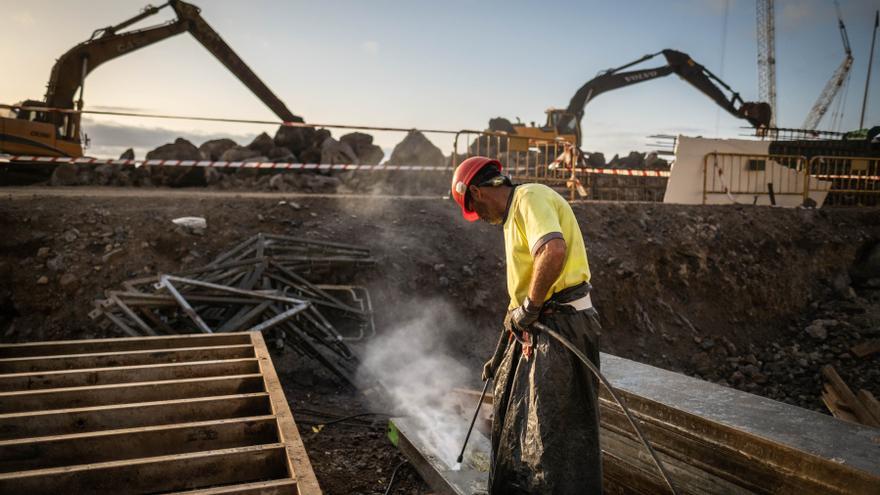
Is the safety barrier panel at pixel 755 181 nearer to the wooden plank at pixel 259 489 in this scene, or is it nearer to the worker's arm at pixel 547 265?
the worker's arm at pixel 547 265

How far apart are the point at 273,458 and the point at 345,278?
18.7ft

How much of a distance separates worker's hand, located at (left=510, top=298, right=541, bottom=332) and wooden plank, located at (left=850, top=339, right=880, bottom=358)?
9042 millimetres

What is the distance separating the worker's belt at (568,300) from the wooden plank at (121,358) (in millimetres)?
2580

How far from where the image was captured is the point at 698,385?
413 cm

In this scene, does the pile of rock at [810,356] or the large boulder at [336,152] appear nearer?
the pile of rock at [810,356]

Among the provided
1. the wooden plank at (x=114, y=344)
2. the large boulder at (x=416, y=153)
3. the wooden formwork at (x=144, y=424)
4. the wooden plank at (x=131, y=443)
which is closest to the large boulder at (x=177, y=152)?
the large boulder at (x=416, y=153)

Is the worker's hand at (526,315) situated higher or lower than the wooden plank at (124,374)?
higher

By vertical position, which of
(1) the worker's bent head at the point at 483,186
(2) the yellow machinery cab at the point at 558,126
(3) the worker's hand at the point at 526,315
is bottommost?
(3) the worker's hand at the point at 526,315

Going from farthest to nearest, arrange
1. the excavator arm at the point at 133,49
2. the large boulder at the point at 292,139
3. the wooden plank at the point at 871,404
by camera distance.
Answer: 1. the large boulder at the point at 292,139
2. the excavator arm at the point at 133,49
3. the wooden plank at the point at 871,404

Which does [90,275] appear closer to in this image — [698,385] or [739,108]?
[698,385]

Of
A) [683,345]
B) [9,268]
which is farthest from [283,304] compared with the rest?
[683,345]

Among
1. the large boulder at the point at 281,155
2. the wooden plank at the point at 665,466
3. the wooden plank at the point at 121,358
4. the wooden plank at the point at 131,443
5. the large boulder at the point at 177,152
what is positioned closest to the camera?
the wooden plank at the point at 131,443

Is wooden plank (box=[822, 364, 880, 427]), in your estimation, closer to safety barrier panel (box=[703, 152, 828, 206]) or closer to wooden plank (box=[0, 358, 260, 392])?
wooden plank (box=[0, 358, 260, 392])

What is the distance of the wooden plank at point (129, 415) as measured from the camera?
2.80 m
